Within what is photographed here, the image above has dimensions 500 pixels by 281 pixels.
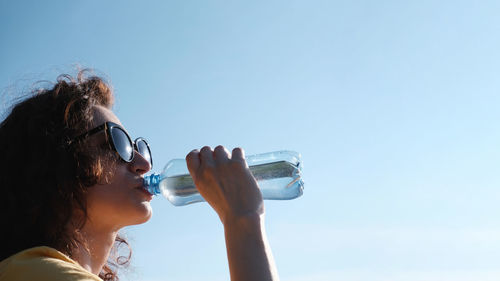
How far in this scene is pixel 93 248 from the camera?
9.29 ft

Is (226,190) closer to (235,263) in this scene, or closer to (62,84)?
(235,263)

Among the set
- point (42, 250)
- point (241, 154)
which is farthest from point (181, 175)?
point (42, 250)

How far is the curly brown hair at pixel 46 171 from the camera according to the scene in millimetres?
2732

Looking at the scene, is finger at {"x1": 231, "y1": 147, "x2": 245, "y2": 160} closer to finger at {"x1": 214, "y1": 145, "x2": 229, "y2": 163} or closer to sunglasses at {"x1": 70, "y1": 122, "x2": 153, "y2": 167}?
finger at {"x1": 214, "y1": 145, "x2": 229, "y2": 163}

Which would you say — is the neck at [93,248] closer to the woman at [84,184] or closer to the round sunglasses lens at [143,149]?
the woman at [84,184]

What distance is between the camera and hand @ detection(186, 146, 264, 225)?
2.53 m

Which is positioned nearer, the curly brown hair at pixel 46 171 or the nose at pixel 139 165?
the curly brown hair at pixel 46 171

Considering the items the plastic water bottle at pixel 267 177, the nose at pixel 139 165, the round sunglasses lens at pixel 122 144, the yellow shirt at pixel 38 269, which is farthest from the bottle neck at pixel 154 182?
the yellow shirt at pixel 38 269

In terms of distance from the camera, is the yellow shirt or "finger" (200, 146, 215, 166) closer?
the yellow shirt

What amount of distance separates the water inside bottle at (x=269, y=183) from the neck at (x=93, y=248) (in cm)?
123

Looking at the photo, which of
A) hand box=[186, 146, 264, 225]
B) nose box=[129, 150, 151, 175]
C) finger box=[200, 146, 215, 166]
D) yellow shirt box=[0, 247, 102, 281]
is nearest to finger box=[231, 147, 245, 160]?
hand box=[186, 146, 264, 225]

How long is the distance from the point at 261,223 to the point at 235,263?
0.26 meters

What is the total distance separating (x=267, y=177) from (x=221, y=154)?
61.9 inches

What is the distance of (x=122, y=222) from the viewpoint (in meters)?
2.92
